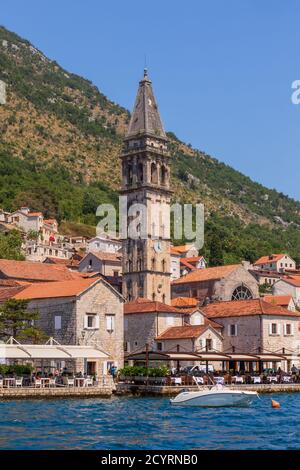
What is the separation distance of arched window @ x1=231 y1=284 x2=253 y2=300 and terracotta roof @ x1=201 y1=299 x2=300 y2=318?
11.9 m

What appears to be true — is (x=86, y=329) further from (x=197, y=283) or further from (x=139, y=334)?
(x=197, y=283)

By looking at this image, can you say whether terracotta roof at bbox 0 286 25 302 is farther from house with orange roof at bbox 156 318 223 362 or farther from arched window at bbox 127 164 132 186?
arched window at bbox 127 164 132 186

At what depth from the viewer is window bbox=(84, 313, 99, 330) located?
65500mm

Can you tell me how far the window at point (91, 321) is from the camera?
65.5 meters

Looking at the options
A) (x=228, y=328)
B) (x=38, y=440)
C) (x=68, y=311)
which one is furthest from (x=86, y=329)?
(x=38, y=440)

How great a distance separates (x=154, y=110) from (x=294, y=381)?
138 feet

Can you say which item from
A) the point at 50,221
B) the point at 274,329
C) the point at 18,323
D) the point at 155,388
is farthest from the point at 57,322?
the point at 50,221

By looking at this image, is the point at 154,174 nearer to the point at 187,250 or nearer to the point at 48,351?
the point at 48,351

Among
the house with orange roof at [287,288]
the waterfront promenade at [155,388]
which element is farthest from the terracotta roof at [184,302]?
the house with orange roof at [287,288]

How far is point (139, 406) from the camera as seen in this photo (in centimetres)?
4988

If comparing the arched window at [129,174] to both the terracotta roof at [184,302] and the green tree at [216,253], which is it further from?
the green tree at [216,253]

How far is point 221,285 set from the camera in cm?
9481

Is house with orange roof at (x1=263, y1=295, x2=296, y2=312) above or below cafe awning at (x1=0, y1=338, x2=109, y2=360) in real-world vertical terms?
above

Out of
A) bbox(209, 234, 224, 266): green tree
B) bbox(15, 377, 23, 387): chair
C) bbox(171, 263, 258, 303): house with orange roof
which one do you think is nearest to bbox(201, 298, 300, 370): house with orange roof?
bbox(171, 263, 258, 303): house with orange roof
